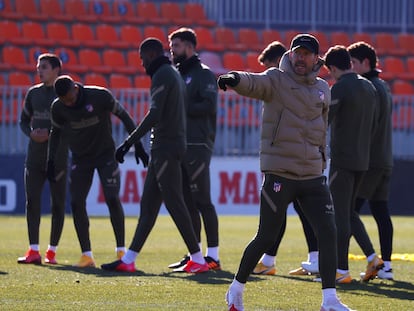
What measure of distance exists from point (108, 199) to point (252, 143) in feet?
36.5

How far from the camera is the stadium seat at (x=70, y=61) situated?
2504cm

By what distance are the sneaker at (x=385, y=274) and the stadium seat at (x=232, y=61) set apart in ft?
54.4

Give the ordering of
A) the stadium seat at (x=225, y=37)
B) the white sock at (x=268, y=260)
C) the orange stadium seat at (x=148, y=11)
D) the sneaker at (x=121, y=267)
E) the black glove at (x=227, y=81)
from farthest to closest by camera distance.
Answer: the orange stadium seat at (x=148, y=11) → the stadium seat at (x=225, y=37) → the white sock at (x=268, y=260) → the sneaker at (x=121, y=267) → the black glove at (x=227, y=81)

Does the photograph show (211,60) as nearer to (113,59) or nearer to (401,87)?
(113,59)

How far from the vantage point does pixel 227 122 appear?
21844 millimetres

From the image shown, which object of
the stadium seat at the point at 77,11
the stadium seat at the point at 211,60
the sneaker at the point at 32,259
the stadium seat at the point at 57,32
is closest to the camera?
the sneaker at the point at 32,259

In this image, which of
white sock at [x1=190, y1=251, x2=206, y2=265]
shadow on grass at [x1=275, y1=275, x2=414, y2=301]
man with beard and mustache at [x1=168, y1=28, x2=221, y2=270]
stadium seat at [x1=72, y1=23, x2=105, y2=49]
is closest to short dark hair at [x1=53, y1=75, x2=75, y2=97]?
man with beard and mustache at [x1=168, y1=28, x2=221, y2=270]

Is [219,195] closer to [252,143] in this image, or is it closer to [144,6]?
[252,143]

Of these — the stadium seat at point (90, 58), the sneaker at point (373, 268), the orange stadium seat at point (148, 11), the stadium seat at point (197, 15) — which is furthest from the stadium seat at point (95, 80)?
the sneaker at point (373, 268)

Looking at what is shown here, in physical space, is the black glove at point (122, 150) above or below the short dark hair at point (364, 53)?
below

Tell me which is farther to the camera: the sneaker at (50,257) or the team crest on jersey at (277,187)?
the sneaker at (50,257)

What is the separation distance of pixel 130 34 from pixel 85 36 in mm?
1129

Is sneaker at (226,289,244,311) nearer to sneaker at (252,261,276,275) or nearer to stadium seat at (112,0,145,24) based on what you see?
sneaker at (252,261,276,275)

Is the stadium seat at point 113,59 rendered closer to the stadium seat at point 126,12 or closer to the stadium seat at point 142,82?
the stadium seat at point 142,82
